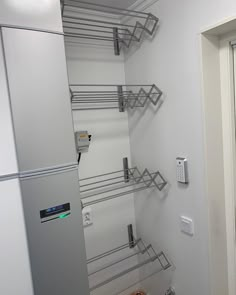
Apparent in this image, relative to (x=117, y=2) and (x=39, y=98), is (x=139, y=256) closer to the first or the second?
(x=39, y=98)

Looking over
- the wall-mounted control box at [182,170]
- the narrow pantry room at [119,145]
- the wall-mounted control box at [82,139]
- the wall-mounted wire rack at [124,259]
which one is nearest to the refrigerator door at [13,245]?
the narrow pantry room at [119,145]

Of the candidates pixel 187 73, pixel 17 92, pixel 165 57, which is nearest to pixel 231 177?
pixel 187 73

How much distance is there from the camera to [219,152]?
140 cm

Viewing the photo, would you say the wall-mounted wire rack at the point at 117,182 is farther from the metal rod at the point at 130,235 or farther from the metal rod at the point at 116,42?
the metal rod at the point at 116,42

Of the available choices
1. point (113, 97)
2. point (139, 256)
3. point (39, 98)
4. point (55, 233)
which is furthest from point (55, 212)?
point (139, 256)

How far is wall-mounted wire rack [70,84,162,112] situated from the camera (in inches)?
65.6

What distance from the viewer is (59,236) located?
45.8 inches

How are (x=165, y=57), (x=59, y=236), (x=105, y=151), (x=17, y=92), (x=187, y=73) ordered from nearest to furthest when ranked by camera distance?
(x=17, y=92) → (x=59, y=236) → (x=187, y=73) → (x=165, y=57) → (x=105, y=151)

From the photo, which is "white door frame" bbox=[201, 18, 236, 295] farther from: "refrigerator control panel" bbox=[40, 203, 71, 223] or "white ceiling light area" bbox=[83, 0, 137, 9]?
"refrigerator control panel" bbox=[40, 203, 71, 223]

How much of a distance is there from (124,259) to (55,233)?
3.04 ft

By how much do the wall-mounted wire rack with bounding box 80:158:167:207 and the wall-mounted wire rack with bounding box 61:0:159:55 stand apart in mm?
948

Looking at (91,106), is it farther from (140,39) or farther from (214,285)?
(214,285)

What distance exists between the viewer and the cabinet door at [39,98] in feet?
3.35

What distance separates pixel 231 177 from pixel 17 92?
1.26m
